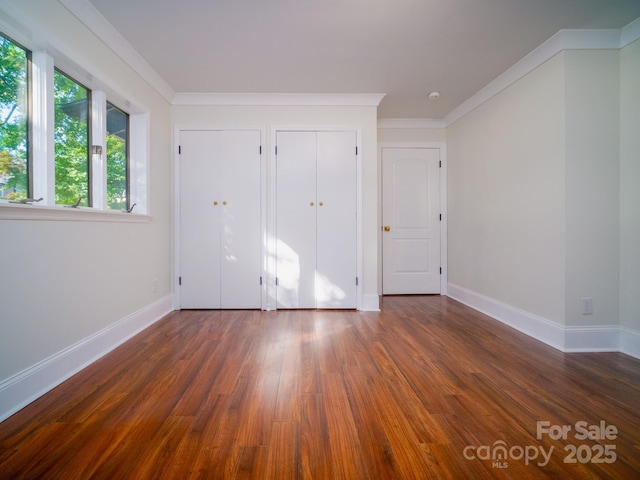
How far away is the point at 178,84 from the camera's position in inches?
120

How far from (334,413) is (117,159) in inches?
107

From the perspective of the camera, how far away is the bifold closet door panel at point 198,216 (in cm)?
331

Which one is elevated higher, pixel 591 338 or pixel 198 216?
pixel 198 216

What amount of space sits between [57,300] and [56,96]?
4.34ft

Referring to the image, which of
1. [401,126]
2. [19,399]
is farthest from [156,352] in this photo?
[401,126]

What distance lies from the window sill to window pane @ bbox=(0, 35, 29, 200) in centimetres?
16

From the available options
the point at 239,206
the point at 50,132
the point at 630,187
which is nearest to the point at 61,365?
the point at 50,132

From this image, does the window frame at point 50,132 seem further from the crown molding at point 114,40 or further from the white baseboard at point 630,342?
the white baseboard at point 630,342

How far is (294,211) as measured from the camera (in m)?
3.33

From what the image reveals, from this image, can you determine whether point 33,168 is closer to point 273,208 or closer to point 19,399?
point 19,399

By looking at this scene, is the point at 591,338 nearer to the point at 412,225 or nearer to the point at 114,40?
the point at 412,225

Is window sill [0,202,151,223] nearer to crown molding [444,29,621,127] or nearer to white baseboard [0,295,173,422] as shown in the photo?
white baseboard [0,295,173,422]

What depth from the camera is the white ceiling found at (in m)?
1.97

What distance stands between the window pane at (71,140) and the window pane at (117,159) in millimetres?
264
